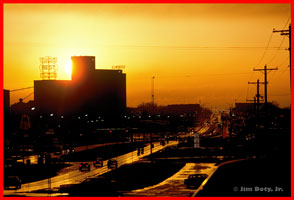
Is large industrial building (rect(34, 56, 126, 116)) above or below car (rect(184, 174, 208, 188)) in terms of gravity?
above

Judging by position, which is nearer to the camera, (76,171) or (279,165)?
(279,165)

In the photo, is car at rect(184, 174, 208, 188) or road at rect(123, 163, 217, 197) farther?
car at rect(184, 174, 208, 188)

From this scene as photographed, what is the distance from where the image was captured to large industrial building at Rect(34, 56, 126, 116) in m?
182

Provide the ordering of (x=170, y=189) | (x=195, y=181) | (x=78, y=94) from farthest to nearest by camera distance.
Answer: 1. (x=78, y=94)
2. (x=195, y=181)
3. (x=170, y=189)

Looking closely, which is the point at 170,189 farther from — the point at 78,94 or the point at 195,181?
the point at 78,94

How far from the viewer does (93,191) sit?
17.8 metres

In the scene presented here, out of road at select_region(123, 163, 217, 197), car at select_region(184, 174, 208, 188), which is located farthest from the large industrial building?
car at select_region(184, 174, 208, 188)

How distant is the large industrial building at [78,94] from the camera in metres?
182

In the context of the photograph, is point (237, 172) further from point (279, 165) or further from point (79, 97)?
point (79, 97)

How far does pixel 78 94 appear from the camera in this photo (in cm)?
19412

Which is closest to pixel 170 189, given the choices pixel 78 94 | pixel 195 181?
pixel 195 181

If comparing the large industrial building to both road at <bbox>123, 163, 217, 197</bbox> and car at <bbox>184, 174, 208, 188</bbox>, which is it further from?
car at <bbox>184, 174, 208, 188</bbox>

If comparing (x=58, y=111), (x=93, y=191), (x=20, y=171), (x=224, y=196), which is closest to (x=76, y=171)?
(x=20, y=171)

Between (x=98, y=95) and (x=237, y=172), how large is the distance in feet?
635
